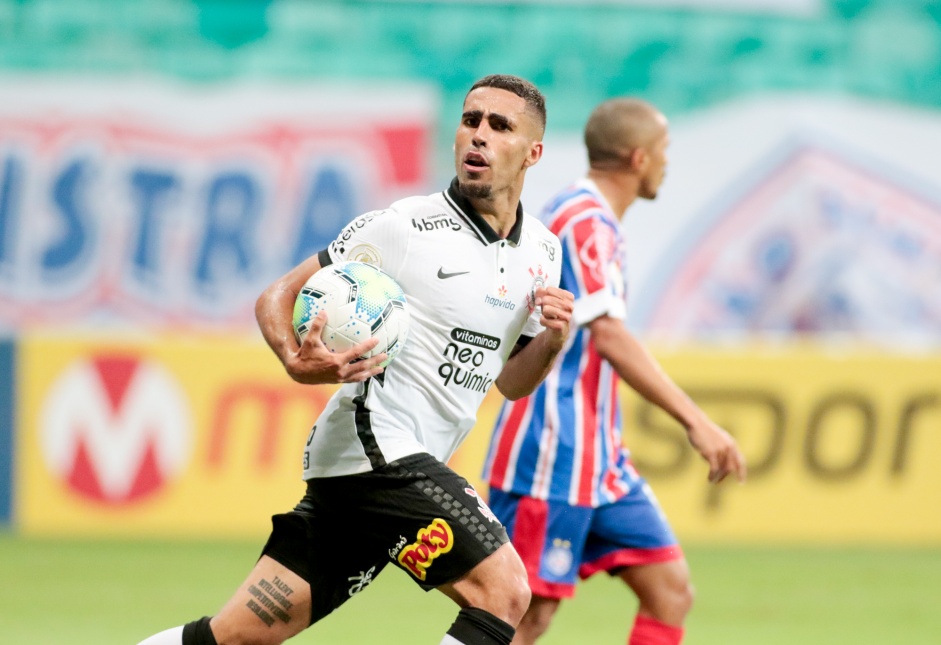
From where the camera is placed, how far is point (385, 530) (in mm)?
4199

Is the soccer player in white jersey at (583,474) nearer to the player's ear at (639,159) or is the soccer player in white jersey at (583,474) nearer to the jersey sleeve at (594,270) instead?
the jersey sleeve at (594,270)

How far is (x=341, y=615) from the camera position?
307 inches

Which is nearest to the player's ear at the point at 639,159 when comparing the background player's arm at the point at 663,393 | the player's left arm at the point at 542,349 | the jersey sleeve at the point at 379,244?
the background player's arm at the point at 663,393

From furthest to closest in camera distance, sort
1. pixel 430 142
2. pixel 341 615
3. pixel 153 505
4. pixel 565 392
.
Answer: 1. pixel 430 142
2. pixel 153 505
3. pixel 341 615
4. pixel 565 392

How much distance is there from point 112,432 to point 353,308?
6.69m

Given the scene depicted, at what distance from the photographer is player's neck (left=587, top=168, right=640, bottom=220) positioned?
570 cm

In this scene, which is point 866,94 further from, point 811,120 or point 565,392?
point 565,392

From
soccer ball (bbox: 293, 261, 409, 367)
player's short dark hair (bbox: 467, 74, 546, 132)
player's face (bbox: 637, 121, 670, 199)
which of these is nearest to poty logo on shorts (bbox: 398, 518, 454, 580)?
soccer ball (bbox: 293, 261, 409, 367)

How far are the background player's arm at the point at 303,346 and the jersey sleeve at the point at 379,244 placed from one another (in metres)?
0.10

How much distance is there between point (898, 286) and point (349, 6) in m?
6.53

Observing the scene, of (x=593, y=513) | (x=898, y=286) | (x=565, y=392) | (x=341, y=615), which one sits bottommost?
(x=341, y=615)

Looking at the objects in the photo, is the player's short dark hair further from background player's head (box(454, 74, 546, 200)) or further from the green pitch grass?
the green pitch grass

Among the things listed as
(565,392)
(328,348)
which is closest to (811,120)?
(565,392)

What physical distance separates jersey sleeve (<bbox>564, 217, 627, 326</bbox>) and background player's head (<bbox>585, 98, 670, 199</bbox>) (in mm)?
423
